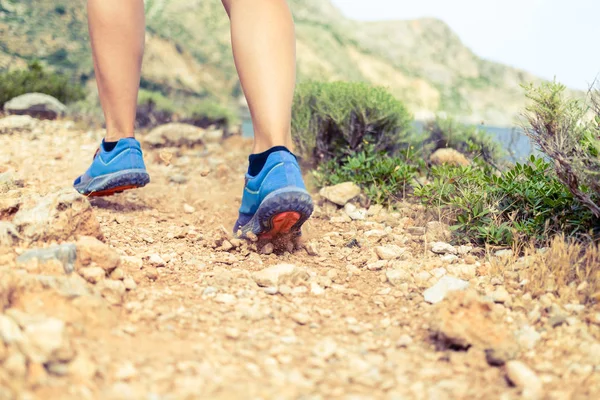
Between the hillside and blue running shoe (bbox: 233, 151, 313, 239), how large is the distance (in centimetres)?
90

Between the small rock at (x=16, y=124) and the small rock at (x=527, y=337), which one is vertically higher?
the small rock at (x=527, y=337)

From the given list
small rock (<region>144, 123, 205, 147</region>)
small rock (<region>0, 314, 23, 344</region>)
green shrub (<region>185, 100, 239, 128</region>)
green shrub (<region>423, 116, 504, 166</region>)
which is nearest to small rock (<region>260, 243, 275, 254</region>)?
small rock (<region>0, 314, 23, 344</region>)

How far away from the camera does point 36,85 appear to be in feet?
28.3

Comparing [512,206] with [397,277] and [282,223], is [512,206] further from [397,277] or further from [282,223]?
[282,223]

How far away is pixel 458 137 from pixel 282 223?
115 inches

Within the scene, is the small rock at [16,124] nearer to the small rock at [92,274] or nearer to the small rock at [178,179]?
the small rock at [178,179]

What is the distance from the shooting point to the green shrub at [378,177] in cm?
269

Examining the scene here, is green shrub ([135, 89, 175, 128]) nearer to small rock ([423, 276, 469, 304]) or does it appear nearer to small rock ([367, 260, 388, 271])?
small rock ([367, 260, 388, 271])

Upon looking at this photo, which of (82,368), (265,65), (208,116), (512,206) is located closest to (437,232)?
(512,206)

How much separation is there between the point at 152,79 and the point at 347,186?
94.3 ft

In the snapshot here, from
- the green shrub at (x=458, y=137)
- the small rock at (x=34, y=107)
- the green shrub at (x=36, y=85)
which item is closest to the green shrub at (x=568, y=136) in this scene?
the green shrub at (x=458, y=137)

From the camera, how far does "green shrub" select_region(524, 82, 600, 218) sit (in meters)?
1.63

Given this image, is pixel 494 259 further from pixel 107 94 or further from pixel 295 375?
pixel 107 94

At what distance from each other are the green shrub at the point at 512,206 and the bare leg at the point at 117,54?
1.43 meters
